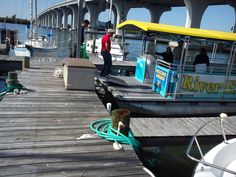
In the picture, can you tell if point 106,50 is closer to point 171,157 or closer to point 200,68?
point 200,68

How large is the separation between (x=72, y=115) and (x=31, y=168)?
2522 millimetres

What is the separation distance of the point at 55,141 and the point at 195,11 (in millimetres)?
37733

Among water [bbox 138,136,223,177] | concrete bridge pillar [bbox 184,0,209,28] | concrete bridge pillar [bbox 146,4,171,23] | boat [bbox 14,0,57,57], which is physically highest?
concrete bridge pillar [bbox 146,4,171,23]

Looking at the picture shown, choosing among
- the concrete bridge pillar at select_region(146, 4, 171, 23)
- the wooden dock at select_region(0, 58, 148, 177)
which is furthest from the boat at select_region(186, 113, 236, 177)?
the concrete bridge pillar at select_region(146, 4, 171, 23)

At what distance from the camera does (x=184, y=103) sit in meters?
10.1

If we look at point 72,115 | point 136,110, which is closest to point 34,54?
point 136,110

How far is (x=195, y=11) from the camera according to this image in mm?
38125

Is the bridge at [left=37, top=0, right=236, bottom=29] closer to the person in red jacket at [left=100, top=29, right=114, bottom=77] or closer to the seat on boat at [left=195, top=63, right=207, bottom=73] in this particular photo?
the person in red jacket at [left=100, top=29, right=114, bottom=77]

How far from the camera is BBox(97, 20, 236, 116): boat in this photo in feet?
30.6

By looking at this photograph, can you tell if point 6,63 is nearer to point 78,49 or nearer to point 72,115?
point 78,49

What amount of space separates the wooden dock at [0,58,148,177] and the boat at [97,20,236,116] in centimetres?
251

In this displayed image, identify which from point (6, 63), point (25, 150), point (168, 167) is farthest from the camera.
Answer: point (6, 63)

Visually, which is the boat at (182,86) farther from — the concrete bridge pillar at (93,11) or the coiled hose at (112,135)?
the concrete bridge pillar at (93,11)

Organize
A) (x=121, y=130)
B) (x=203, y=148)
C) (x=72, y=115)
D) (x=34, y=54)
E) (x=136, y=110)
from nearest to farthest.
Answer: (x=121, y=130)
(x=72, y=115)
(x=203, y=148)
(x=136, y=110)
(x=34, y=54)
